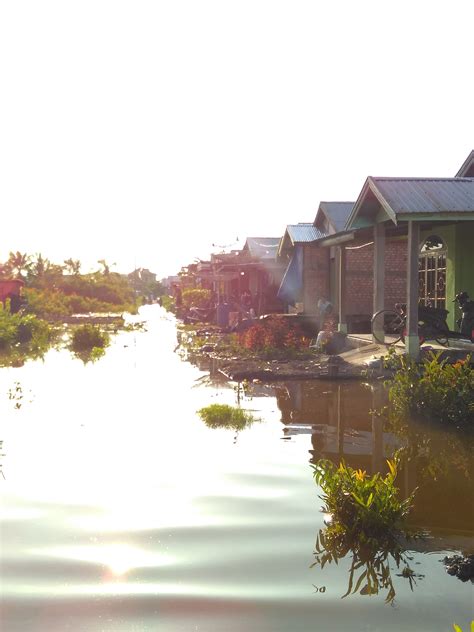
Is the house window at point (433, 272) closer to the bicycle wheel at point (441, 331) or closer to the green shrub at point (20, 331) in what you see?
the bicycle wheel at point (441, 331)

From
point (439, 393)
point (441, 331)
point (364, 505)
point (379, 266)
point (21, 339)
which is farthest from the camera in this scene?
point (21, 339)

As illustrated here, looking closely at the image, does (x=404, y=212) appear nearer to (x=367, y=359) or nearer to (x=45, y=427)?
(x=367, y=359)

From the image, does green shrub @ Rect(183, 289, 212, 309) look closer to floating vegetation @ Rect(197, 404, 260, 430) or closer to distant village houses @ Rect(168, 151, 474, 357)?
distant village houses @ Rect(168, 151, 474, 357)

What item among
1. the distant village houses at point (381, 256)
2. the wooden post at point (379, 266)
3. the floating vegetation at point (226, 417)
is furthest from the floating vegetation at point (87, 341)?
the floating vegetation at point (226, 417)

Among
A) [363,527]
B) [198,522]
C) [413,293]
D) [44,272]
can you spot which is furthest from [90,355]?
[44,272]

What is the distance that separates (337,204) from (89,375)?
12.3 metres

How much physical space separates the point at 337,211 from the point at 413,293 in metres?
11.4

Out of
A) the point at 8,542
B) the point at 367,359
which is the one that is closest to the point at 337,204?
the point at 367,359

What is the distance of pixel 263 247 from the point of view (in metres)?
36.2

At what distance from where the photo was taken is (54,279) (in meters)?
62.0

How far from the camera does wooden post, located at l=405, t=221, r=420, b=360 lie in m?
12.5

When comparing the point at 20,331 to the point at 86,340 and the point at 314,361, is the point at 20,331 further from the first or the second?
the point at 314,361

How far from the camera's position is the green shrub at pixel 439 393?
27.3 feet

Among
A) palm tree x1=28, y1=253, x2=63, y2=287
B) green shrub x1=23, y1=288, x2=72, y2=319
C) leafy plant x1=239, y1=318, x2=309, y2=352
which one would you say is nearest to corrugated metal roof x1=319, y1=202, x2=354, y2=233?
leafy plant x1=239, y1=318, x2=309, y2=352
